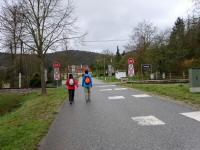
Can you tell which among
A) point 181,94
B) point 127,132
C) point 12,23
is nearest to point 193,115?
point 127,132

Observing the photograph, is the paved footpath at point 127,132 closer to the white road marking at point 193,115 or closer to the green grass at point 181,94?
the white road marking at point 193,115

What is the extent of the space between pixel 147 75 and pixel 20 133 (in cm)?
4876

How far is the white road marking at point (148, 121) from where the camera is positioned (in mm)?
7334

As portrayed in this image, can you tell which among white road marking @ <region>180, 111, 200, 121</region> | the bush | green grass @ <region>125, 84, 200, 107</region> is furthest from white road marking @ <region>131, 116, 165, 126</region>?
the bush

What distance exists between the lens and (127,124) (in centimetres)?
745

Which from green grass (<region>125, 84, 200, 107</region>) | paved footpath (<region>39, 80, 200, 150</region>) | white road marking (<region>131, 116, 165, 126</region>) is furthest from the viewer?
green grass (<region>125, 84, 200, 107</region>)

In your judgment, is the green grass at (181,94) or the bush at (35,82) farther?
the bush at (35,82)

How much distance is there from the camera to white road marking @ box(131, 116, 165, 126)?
7.33 meters

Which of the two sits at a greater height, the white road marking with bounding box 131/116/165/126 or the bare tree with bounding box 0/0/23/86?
Result: the bare tree with bounding box 0/0/23/86

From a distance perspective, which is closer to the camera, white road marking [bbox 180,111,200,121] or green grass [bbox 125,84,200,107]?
white road marking [bbox 180,111,200,121]

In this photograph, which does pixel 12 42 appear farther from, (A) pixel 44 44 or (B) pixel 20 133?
(B) pixel 20 133

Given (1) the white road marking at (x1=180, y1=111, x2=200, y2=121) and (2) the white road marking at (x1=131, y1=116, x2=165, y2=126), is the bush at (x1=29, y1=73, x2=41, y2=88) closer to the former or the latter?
(2) the white road marking at (x1=131, y1=116, x2=165, y2=126)

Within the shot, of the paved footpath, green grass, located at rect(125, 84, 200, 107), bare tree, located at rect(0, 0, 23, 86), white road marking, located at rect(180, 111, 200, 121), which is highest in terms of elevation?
bare tree, located at rect(0, 0, 23, 86)

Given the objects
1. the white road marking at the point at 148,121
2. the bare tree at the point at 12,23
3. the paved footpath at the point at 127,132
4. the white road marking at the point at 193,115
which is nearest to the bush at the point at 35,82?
the bare tree at the point at 12,23
